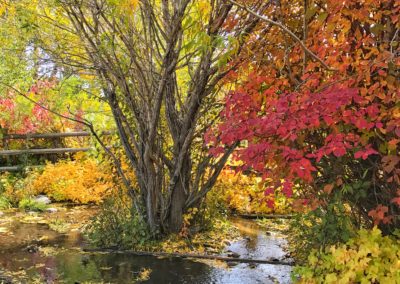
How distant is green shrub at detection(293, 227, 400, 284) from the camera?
122 inches

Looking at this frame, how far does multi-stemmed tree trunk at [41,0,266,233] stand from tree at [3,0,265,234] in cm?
1

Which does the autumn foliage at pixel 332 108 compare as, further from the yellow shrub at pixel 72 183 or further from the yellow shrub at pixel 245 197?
the yellow shrub at pixel 72 183

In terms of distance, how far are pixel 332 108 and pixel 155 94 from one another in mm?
2710

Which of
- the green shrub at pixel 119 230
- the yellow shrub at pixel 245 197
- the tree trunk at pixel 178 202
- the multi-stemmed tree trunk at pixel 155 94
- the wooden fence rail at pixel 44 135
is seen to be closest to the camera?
the multi-stemmed tree trunk at pixel 155 94

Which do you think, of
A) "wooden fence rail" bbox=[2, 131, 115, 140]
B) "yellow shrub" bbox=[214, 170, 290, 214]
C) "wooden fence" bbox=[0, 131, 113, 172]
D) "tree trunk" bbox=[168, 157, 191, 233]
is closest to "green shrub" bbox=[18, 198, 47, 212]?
"wooden fence" bbox=[0, 131, 113, 172]

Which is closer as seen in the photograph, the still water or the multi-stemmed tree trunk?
the still water

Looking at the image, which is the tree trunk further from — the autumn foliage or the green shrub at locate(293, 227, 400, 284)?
A: the green shrub at locate(293, 227, 400, 284)

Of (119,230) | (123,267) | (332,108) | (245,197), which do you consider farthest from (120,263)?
(245,197)

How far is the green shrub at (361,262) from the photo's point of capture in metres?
3.09

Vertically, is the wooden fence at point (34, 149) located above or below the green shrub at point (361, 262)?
above

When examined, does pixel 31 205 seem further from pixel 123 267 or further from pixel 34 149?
pixel 123 267

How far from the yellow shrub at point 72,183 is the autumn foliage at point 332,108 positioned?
5.67 m

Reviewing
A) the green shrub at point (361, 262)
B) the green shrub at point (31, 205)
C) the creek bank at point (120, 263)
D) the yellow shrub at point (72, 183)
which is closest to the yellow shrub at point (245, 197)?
the creek bank at point (120, 263)

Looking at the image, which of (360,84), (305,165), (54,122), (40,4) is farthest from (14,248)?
(54,122)
